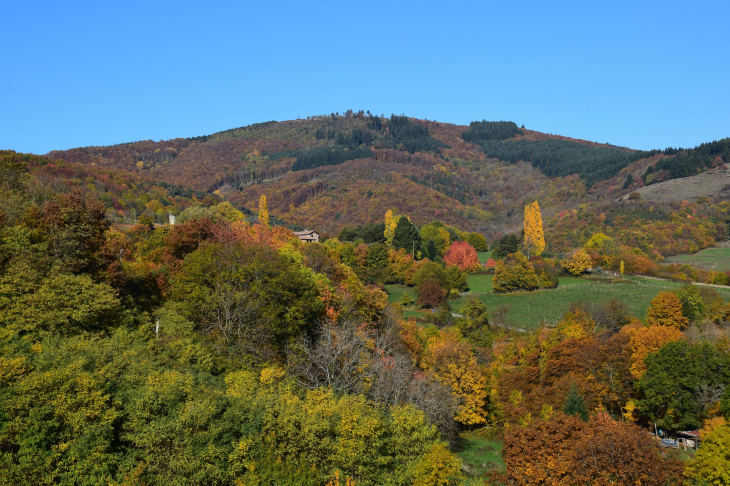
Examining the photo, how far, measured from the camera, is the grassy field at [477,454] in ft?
110

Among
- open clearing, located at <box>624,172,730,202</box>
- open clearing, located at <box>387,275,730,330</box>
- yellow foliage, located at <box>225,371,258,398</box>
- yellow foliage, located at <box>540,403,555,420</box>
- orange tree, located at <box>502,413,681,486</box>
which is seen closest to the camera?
orange tree, located at <box>502,413,681,486</box>

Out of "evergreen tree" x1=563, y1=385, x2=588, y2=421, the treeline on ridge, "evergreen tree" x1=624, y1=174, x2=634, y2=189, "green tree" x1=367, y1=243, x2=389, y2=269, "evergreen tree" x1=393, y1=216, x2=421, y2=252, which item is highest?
the treeline on ridge

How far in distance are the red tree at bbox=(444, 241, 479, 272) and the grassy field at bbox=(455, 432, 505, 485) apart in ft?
219

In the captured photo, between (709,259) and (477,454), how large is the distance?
307 ft

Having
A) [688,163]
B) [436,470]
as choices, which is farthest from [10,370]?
[688,163]

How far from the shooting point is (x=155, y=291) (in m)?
38.7

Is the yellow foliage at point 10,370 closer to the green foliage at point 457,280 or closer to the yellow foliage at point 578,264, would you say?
the green foliage at point 457,280

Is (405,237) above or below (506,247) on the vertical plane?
above

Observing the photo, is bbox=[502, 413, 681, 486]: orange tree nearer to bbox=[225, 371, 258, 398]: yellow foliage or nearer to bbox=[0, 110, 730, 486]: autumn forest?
bbox=[0, 110, 730, 486]: autumn forest

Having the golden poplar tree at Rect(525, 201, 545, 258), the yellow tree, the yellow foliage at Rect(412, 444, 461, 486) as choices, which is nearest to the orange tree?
the yellow foliage at Rect(412, 444, 461, 486)

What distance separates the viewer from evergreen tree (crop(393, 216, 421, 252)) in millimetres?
111562

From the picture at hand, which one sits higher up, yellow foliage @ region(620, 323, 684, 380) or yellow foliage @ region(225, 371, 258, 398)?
yellow foliage @ region(225, 371, 258, 398)

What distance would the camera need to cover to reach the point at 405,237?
11275cm

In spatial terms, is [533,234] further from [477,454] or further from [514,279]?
[477,454]
